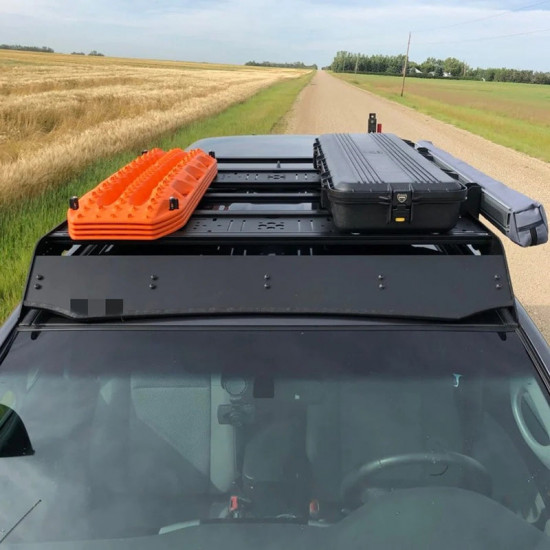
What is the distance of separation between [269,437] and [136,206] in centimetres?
82

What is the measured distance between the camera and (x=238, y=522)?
147 cm

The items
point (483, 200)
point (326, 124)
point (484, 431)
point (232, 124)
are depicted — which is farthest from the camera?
point (326, 124)

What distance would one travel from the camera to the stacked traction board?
1.84m

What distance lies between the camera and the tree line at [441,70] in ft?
454

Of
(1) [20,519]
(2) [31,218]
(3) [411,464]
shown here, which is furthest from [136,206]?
(2) [31,218]

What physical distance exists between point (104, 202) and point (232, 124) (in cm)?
1917

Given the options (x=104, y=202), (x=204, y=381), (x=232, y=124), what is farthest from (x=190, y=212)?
(x=232, y=124)

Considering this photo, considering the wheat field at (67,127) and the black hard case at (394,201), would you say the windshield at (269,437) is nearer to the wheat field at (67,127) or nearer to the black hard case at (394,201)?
the black hard case at (394,201)

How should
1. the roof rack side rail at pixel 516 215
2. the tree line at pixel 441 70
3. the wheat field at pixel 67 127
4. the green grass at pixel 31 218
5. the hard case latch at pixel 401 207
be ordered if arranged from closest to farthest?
1. the hard case latch at pixel 401 207
2. the roof rack side rail at pixel 516 215
3. the green grass at pixel 31 218
4. the wheat field at pixel 67 127
5. the tree line at pixel 441 70

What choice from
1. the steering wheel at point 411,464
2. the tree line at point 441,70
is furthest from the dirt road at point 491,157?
the tree line at point 441,70

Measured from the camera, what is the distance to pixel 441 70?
482 ft

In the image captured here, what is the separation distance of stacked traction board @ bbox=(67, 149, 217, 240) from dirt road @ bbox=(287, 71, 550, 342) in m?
4.35

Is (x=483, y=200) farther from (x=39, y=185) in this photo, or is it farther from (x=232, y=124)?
(x=232, y=124)

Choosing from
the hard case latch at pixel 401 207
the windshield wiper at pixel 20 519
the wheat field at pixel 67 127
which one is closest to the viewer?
the windshield wiper at pixel 20 519
